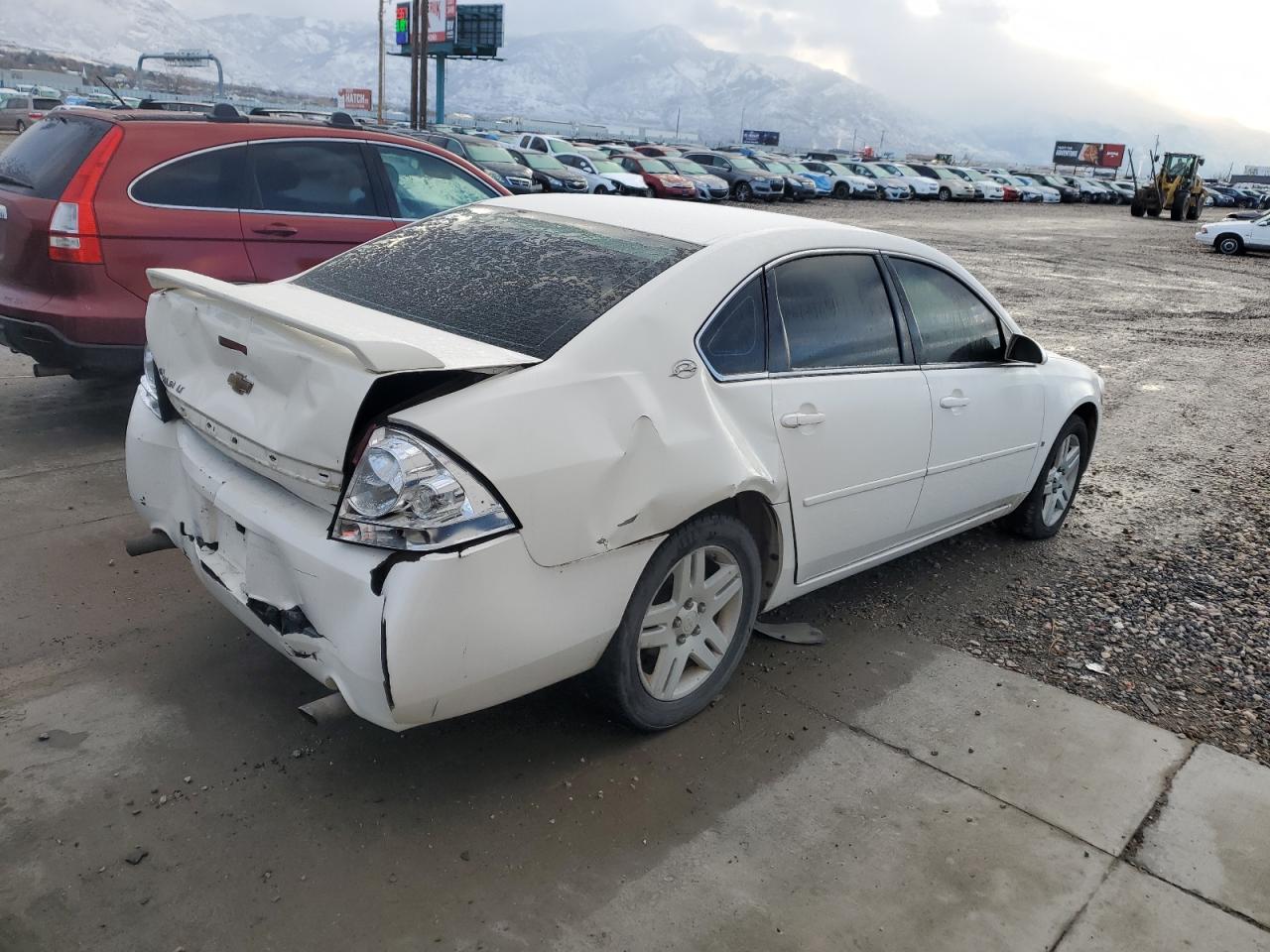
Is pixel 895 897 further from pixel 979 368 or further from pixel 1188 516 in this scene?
pixel 1188 516

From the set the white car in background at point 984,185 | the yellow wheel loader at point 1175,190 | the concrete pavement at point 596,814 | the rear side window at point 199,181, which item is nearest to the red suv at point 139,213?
the rear side window at point 199,181

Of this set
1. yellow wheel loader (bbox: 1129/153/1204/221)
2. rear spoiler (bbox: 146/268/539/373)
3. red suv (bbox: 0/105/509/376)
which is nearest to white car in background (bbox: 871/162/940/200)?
yellow wheel loader (bbox: 1129/153/1204/221)

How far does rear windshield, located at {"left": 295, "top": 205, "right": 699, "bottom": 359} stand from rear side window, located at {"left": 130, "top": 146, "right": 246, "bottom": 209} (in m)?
2.21

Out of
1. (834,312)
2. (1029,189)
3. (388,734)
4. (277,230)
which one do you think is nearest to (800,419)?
(834,312)

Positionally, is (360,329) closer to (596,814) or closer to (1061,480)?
(596,814)

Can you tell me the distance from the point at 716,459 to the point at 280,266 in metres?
4.01

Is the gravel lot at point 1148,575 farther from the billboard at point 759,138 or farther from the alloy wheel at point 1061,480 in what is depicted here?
the billboard at point 759,138

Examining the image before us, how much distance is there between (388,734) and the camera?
10.6ft

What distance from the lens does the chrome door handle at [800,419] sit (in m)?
3.32

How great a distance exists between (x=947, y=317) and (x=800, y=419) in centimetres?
124

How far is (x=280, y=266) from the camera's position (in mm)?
6055

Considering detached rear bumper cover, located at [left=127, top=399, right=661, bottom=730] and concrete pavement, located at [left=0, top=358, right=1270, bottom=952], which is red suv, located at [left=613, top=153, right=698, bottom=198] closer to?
concrete pavement, located at [left=0, top=358, right=1270, bottom=952]

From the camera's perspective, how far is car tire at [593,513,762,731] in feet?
9.75

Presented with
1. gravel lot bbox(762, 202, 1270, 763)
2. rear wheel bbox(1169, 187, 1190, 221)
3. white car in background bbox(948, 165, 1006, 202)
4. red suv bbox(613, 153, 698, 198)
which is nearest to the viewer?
gravel lot bbox(762, 202, 1270, 763)
